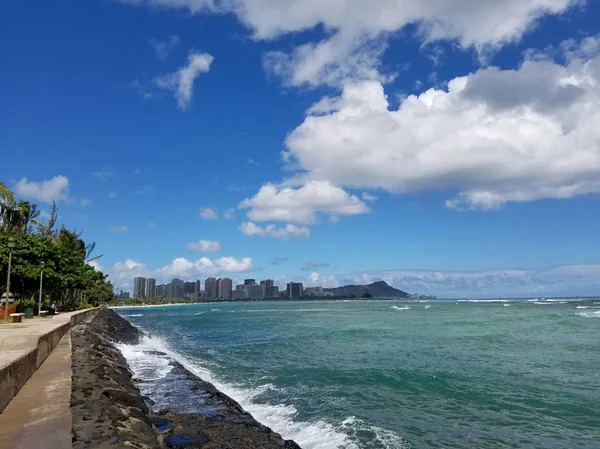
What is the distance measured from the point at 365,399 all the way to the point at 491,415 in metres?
3.38

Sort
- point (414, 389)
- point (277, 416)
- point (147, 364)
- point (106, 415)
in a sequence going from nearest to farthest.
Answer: point (106, 415), point (277, 416), point (414, 389), point (147, 364)

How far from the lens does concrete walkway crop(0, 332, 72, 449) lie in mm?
5590

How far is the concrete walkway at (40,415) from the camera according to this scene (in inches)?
220

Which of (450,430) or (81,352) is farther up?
(81,352)

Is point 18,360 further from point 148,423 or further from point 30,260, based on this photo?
point 30,260

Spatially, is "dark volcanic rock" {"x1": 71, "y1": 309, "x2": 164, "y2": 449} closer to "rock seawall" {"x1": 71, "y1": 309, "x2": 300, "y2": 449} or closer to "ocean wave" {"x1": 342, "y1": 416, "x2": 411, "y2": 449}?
"rock seawall" {"x1": 71, "y1": 309, "x2": 300, "y2": 449}

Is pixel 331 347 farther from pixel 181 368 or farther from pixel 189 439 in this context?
pixel 189 439

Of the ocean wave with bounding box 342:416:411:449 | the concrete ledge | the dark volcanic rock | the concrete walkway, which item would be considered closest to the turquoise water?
the ocean wave with bounding box 342:416:411:449

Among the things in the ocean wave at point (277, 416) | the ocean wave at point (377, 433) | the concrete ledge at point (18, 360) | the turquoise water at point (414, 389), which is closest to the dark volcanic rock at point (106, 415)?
the concrete ledge at point (18, 360)

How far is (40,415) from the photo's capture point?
266 inches

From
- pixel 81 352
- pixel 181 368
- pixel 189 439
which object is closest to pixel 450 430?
pixel 189 439

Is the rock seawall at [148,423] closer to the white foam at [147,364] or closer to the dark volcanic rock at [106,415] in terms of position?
the dark volcanic rock at [106,415]

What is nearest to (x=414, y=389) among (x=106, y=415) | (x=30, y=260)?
(x=106, y=415)

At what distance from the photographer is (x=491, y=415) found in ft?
36.0
